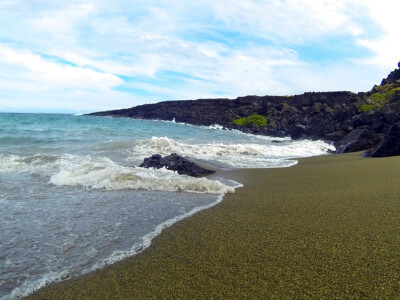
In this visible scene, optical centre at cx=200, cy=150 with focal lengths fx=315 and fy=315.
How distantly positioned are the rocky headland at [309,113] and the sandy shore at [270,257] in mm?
12106

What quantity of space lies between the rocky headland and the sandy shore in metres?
12.1

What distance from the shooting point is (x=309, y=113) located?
193ft

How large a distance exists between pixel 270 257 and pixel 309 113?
59.2 meters

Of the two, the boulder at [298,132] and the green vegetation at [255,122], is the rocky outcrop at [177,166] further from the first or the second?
the green vegetation at [255,122]

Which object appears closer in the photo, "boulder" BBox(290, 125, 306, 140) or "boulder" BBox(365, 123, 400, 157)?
"boulder" BBox(365, 123, 400, 157)

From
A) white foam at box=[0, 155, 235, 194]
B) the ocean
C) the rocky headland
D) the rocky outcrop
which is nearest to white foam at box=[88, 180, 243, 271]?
the ocean

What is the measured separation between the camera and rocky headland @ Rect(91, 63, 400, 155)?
2438cm

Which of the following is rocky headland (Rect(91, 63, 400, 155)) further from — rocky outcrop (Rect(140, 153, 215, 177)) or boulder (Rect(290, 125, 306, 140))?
rocky outcrop (Rect(140, 153, 215, 177))

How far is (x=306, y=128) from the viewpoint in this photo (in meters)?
37.2

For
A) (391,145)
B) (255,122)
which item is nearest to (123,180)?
(391,145)

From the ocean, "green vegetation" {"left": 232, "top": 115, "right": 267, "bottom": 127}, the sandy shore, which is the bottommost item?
the ocean

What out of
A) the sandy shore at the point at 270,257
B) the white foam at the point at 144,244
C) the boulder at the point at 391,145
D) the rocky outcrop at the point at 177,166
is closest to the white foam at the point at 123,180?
the rocky outcrop at the point at 177,166

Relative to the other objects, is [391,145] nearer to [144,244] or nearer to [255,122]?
[144,244]

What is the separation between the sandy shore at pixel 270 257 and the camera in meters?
3.04
